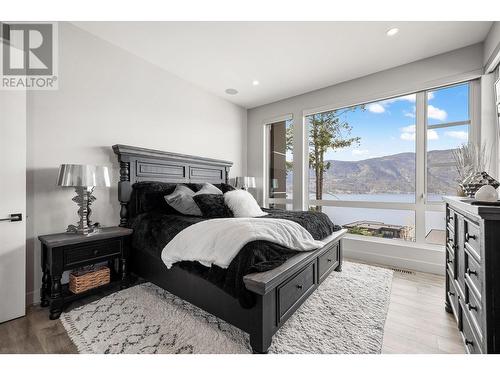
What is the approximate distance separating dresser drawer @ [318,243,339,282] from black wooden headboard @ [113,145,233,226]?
7.55 ft

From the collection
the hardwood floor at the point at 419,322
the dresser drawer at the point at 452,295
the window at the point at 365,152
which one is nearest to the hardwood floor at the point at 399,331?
the hardwood floor at the point at 419,322

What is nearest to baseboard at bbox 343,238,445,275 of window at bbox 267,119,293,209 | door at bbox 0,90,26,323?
window at bbox 267,119,293,209

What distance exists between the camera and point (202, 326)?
1771 mm

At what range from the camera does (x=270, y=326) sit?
4.91 feet

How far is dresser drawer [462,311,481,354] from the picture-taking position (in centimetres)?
126

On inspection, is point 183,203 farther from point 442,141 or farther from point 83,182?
point 442,141

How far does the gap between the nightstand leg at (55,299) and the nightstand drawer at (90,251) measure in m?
0.14

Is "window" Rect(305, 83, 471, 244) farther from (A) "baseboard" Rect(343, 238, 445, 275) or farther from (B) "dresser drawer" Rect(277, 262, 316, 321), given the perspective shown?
(B) "dresser drawer" Rect(277, 262, 316, 321)

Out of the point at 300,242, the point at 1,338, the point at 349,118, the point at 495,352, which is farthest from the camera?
the point at 349,118

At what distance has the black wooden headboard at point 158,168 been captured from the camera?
2764 mm

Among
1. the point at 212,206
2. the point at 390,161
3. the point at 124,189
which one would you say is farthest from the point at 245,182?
the point at 390,161
